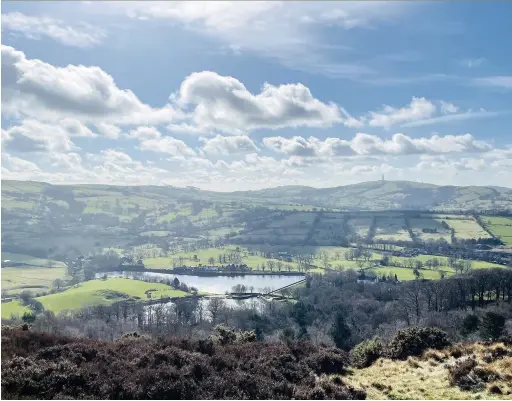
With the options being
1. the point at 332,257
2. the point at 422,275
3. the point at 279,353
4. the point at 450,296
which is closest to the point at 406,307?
the point at 450,296

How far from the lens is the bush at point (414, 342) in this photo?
57.0 feet

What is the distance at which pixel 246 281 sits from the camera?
138625 millimetres

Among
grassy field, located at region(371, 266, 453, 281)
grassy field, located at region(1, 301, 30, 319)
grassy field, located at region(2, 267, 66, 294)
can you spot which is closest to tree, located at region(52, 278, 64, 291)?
grassy field, located at region(2, 267, 66, 294)

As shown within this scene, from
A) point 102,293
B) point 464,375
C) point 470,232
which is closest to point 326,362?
point 464,375

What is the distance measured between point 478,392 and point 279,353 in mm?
5937

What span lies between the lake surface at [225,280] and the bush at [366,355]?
337ft

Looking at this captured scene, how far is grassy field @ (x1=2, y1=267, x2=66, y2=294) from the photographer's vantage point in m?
114

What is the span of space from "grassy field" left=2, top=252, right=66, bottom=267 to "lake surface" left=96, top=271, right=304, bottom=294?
67.5 ft

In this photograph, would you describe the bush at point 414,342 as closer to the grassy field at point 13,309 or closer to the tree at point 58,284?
the grassy field at point 13,309

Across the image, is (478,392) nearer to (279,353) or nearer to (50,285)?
(279,353)

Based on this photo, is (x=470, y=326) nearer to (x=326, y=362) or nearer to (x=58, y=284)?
(x=326, y=362)

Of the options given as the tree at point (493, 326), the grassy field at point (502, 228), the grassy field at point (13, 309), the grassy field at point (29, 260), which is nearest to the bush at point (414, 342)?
the tree at point (493, 326)

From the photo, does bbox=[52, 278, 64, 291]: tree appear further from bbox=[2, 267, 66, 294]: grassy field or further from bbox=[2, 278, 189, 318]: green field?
bbox=[2, 278, 189, 318]: green field

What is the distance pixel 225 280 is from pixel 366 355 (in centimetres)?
12692
